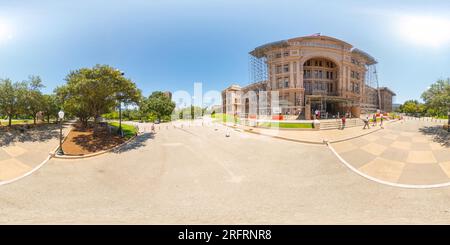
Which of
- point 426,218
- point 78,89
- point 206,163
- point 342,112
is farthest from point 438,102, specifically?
point 342,112

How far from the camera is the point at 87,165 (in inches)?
357

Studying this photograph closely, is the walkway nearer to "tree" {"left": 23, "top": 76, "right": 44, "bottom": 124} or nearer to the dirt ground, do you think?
the dirt ground

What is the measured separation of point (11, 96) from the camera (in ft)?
42.6

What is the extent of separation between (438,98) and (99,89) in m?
19.8

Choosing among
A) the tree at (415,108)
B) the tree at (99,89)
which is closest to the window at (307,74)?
the tree at (415,108)

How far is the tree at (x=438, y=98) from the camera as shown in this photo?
310 inches

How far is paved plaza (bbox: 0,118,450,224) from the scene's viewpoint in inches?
187

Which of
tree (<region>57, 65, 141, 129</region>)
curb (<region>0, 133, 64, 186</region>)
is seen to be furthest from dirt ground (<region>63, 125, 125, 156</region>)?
tree (<region>57, 65, 141, 129</region>)

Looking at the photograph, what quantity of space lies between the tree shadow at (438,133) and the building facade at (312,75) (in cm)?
2209

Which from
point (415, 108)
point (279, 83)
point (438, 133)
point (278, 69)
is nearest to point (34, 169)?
point (438, 133)

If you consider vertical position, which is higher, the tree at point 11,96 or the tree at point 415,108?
the tree at point 11,96

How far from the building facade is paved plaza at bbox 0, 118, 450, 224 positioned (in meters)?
25.5

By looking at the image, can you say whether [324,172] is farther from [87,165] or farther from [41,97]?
[41,97]

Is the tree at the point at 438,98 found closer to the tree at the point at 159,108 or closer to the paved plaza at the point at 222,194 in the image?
the paved plaza at the point at 222,194
